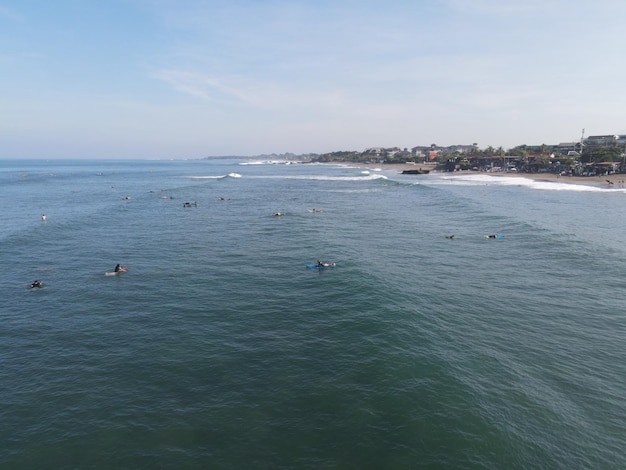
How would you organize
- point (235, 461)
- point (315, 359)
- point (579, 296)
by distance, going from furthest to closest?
1. point (579, 296)
2. point (315, 359)
3. point (235, 461)

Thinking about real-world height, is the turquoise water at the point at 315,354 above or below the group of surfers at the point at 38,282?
below

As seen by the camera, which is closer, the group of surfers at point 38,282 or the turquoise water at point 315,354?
the turquoise water at point 315,354

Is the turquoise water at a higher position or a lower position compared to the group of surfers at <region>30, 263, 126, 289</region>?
lower

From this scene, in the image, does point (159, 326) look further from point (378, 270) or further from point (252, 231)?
point (252, 231)

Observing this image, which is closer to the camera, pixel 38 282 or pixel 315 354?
pixel 315 354

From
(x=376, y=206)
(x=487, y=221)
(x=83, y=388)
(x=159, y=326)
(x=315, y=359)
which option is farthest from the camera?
(x=376, y=206)

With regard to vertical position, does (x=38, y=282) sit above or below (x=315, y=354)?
above

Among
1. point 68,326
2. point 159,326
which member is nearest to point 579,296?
point 159,326

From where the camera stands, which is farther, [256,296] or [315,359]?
[256,296]
